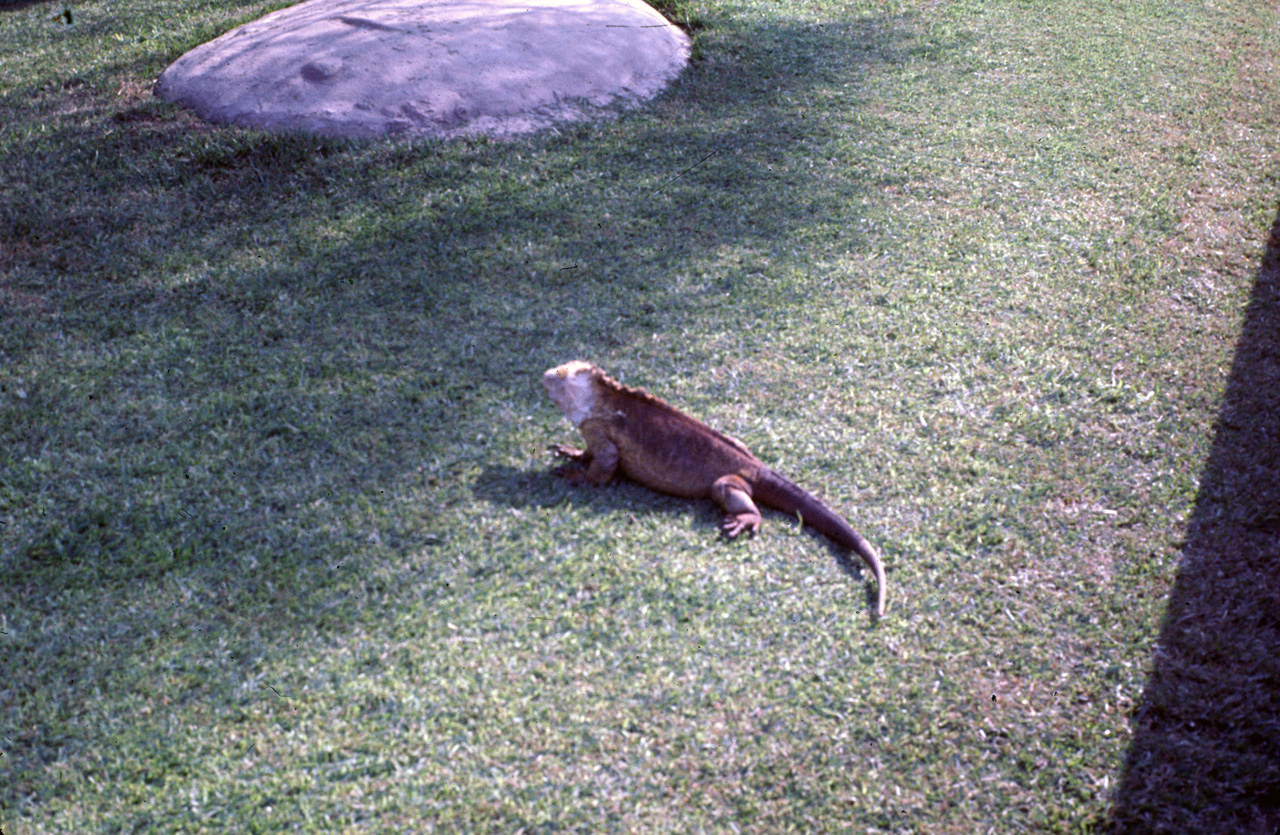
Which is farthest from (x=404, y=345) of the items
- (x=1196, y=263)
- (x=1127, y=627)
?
(x=1196, y=263)

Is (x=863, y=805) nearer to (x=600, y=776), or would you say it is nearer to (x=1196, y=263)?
(x=600, y=776)

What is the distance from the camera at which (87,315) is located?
173 inches

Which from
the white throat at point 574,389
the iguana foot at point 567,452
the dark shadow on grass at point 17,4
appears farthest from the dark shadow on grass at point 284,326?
the dark shadow on grass at point 17,4

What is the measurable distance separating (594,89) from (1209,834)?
19.2 feet

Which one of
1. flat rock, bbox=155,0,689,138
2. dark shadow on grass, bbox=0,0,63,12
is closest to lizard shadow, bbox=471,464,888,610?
flat rock, bbox=155,0,689,138

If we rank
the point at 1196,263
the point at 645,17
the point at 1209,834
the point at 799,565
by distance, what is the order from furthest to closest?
the point at 645,17 → the point at 1196,263 → the point at 799,565 → the point at 1209,834

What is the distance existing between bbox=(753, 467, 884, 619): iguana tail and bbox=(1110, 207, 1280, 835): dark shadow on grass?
2.91ft

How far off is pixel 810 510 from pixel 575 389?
0.94 meters

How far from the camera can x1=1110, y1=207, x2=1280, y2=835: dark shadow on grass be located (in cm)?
244

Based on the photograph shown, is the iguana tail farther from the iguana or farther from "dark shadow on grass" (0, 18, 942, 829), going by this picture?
"dark shadow on grass" (0, 18, 942, 829)

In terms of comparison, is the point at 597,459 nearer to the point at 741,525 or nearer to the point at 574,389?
the point at 574,389

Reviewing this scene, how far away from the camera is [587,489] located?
11.2 feet

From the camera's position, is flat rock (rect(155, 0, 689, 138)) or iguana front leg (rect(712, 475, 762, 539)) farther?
flat rock (rect(155, 0, 689, 138))

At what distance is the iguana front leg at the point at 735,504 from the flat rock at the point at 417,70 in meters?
3.80
